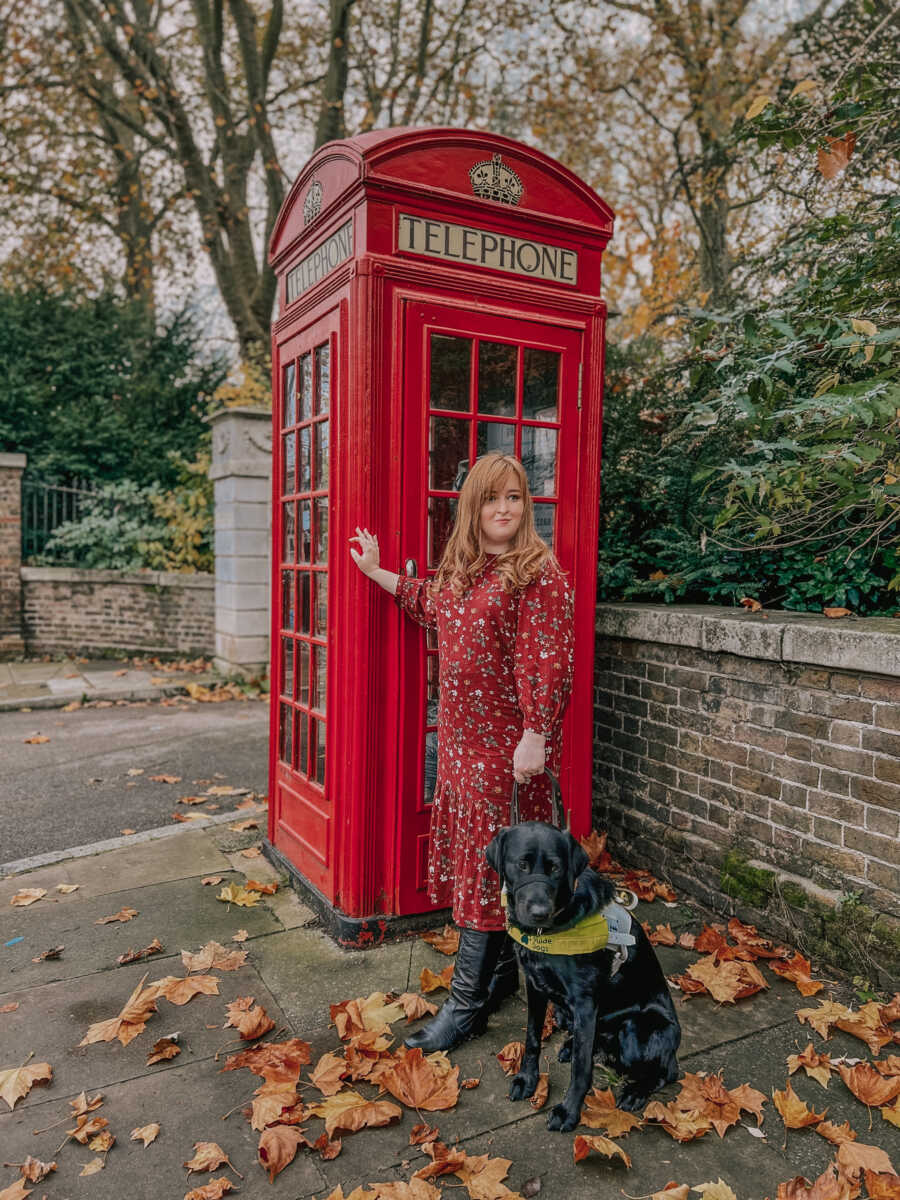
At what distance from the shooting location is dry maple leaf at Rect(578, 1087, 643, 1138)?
2363 millimetres

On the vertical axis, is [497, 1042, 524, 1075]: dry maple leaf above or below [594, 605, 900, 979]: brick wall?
below

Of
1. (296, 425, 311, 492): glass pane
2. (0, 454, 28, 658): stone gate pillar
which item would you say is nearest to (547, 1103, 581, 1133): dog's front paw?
(296, 425, 311, 492): glass pane

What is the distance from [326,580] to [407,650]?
1.81 ft

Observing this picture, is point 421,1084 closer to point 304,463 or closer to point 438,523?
point 438,523

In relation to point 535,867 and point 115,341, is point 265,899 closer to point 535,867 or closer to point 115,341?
point 535,867

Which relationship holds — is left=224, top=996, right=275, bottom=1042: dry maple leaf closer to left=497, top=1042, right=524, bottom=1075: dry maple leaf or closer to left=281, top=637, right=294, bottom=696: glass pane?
left=497, top=1042, right=524, bottom=1075: dry maple leaf

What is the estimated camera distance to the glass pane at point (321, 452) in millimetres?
3637

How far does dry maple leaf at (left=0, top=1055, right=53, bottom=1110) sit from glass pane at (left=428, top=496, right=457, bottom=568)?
224 centimetres

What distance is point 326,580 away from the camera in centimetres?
363

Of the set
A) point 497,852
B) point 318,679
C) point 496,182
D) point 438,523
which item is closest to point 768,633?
point 438,523

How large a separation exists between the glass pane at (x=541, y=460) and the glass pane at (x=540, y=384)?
75 millimetres

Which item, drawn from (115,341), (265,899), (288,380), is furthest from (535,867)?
(115,341)

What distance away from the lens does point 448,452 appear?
3.42 metres

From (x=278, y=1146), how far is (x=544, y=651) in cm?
162
